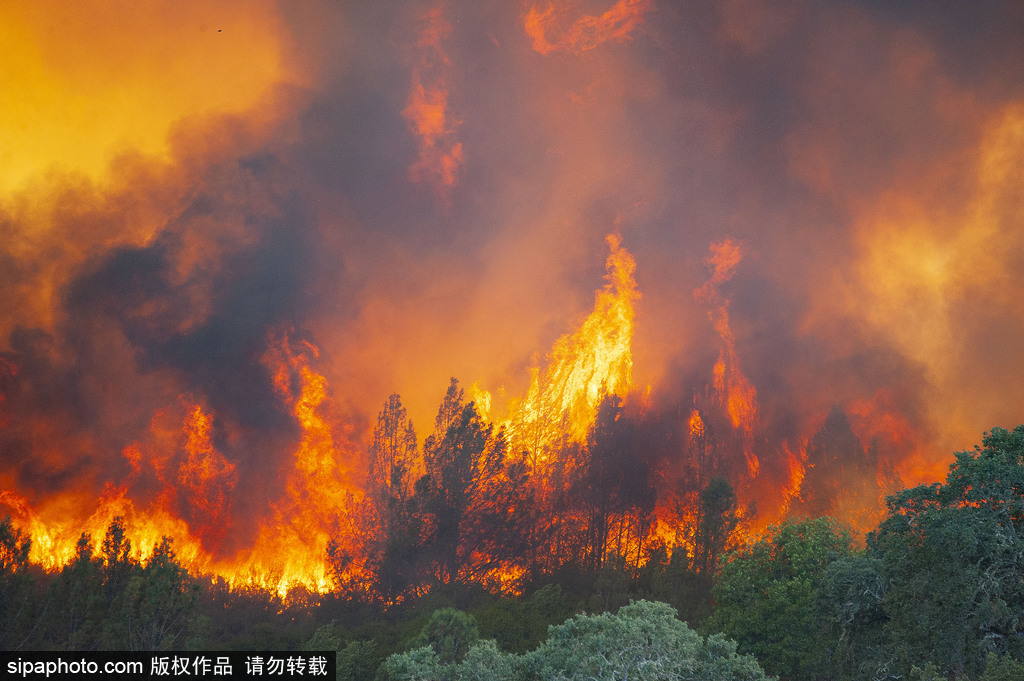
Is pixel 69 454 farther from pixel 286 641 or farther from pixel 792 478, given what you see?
pixel 792 478

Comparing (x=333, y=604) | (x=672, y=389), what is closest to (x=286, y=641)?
(x=333, y=604)

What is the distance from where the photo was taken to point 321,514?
70.1 m

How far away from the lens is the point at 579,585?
5619cm

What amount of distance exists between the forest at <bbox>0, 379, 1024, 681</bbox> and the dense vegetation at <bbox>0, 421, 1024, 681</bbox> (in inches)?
3.3

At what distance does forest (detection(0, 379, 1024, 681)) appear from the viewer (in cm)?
2139

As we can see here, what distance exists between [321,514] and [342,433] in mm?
10560

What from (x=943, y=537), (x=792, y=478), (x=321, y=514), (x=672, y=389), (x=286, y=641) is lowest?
(x=286, y=641)

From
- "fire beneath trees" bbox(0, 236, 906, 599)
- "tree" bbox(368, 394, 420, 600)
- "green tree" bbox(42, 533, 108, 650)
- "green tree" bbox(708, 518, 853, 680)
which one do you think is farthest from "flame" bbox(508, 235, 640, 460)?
"green tree" bbox(42, 533, 108, 650)

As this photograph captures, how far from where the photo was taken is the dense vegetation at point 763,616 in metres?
20.0

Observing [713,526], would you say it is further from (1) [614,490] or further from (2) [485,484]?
(2) [485,484]

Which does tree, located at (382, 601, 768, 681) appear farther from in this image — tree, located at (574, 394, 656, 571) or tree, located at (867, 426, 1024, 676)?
tree, located at (574, 394, 656, 571)

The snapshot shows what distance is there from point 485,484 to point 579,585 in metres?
14.0

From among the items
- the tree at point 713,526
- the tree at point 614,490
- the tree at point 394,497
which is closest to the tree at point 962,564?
the tree at point 713,526

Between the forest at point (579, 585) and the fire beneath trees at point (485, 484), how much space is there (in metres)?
0.31
